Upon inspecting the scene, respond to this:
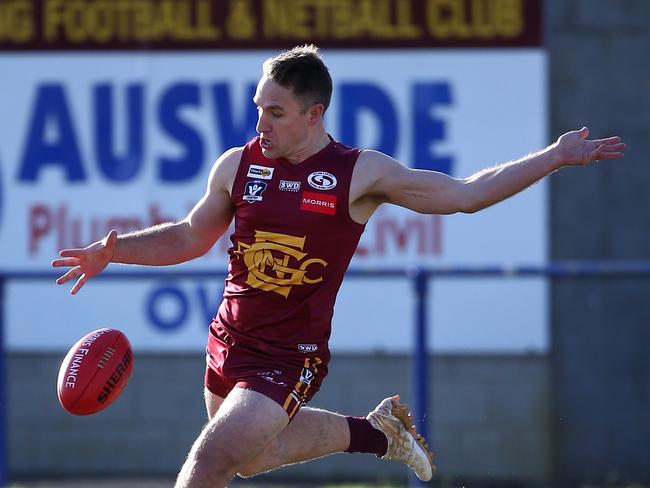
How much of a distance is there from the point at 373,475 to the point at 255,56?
328 cm

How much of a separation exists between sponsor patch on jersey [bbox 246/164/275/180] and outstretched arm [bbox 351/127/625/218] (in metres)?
0.44

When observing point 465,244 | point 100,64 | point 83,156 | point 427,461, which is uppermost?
point 100,64

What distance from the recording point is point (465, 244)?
35.4 ft

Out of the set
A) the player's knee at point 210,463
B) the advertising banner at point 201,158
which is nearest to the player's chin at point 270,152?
the player's knee at point 210,463

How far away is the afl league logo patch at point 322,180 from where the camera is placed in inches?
270

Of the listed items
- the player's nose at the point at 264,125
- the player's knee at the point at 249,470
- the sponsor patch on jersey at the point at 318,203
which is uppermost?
the player's nose at the point at 264,125

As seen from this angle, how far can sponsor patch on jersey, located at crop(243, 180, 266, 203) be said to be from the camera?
6.89 meters

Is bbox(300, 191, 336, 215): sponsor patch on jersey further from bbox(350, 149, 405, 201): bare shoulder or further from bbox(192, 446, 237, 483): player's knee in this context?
bbox(192, 446, 237, 483): player's knee

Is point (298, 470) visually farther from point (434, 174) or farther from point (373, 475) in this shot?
point (434, 174)

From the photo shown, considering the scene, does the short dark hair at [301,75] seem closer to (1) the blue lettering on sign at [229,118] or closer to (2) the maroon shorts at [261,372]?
(2) the maroon shorts at [261,372]

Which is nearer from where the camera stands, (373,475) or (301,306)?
(301,306)

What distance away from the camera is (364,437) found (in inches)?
295

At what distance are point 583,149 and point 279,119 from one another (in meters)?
1.42

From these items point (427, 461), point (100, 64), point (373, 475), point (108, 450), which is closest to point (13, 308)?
point (108, 450)
